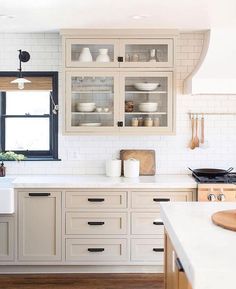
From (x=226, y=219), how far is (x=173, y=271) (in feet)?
1.43

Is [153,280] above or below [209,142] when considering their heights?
below

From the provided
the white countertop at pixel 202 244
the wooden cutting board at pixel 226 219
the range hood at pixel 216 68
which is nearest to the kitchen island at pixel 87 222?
the range hood at pixel 216 68

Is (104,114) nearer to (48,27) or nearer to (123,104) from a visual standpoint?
(123,104)

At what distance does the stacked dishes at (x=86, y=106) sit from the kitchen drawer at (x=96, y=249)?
1.34 metres

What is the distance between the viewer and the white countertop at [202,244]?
1.62m

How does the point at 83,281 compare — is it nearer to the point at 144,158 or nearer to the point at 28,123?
the point at 144,158

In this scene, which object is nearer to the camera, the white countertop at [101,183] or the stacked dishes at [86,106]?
the white countertop at [101,183]

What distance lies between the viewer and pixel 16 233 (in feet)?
14.3

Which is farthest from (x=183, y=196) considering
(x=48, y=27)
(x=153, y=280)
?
(x=48, y=27)

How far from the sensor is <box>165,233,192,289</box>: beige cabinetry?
212 cm

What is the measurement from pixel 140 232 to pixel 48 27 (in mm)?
2262

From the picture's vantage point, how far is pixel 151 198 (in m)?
4.34

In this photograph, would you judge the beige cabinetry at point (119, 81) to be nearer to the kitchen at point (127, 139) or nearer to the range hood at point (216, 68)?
the kitchen at point (127, 139)

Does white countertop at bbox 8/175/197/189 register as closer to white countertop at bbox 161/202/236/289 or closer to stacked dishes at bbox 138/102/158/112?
stacked dishes at bbox 138/102/158/112
